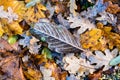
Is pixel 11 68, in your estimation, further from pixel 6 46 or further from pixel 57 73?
pixel 57 73

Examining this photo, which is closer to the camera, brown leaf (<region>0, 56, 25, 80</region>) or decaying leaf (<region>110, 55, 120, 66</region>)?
decaying leaf (<region>110, 55, 120, 66</region>)

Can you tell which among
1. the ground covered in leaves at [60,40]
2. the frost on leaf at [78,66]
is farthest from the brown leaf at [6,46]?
the frost on leaf at [78,66]

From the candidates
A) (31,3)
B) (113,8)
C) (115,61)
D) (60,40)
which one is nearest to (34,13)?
(31,3)

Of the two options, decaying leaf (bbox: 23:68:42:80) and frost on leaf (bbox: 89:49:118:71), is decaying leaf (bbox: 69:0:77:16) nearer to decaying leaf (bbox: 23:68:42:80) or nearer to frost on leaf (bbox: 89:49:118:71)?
frost on leaf (bbox: 89:49:118:71)

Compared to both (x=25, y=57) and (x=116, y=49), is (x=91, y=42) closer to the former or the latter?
(x=116, y=49)

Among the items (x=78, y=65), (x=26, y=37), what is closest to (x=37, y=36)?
(x=26, y=37)

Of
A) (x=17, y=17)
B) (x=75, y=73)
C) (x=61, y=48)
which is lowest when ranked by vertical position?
(x=75, y=73)

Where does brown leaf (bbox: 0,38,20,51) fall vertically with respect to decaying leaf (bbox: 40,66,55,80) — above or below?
above

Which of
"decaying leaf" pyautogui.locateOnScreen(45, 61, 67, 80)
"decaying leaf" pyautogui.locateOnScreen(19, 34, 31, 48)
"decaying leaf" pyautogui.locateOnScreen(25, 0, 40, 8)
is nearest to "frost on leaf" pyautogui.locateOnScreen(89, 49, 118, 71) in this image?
"decaying leaf" pyautogui.locateOnScreen(45, 61, 67, 80)
